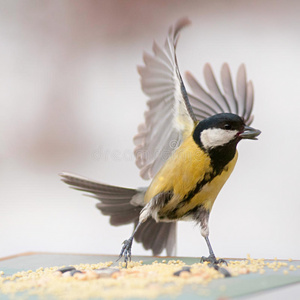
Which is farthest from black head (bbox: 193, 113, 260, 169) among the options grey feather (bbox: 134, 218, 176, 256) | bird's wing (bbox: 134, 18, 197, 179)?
grey feather (bbox: 134, 218, 176, 256)

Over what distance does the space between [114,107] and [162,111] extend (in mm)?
2589

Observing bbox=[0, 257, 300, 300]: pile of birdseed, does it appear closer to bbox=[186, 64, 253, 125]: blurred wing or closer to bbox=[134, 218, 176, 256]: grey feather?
bbox=[134, 218, 176, 256]: grey feather

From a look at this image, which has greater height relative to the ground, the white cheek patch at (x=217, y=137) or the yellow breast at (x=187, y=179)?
the white cheek patch at (x=217, y=137)

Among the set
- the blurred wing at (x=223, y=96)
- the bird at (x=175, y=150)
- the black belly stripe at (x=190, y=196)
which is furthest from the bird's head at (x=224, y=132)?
the blurred wing at (x=223, y=96)

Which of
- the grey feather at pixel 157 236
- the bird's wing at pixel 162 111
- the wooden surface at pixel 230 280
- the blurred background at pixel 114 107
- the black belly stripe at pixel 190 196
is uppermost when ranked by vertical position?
the blurred background at pixel 114 107

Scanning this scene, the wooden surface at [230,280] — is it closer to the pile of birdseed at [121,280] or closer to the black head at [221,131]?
the pile of birdseed at [121,280]

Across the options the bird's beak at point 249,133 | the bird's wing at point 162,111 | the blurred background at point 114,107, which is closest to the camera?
the bird's beak at point 249,133

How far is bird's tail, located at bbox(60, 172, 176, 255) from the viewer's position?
6.81 feet

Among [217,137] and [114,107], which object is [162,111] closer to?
[217,137]

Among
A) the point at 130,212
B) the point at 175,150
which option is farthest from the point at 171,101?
the point at 130,212

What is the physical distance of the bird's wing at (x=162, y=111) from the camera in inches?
73.0

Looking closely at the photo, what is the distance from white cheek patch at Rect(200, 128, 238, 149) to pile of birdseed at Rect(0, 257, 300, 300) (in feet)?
1.43

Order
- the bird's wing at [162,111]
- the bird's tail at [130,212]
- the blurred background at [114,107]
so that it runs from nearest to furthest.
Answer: the bird's wing at [162,111]
the bird's tail at [130,212]
the blurred background at [114,107]

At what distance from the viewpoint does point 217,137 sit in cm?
175
